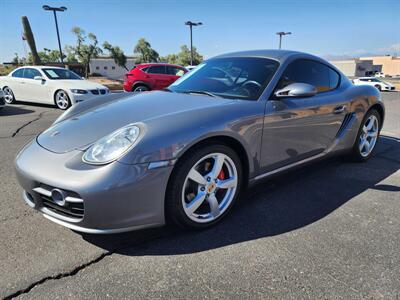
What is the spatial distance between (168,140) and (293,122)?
4.52ft

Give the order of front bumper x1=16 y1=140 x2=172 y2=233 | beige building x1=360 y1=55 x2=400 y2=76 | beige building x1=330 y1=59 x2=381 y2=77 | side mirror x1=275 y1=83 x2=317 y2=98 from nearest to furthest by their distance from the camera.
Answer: front bumper x1=16 y1=140 x2=172 y2=233 → side mirror x1=275 y1=83 x2=317 y2=98 → beige building x1=330 y1=59 x2=381 y2=77 → beige building x1=360 y1=55 x2=400 y2=76

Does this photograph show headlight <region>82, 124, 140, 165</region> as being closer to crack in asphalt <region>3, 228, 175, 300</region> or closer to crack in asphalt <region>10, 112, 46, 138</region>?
crack in asphalt <region>3, 228, 175, 300</region>

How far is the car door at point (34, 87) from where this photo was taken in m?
9.30


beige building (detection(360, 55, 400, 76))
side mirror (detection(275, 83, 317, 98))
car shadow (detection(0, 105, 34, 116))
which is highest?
side mirror (detection(275, 83, 317, 98))

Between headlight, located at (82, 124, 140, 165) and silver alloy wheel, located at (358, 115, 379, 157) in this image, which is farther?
silver alloy wheel, located at (358, 115, 379, 157)

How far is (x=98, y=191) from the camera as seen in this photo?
6.30ft

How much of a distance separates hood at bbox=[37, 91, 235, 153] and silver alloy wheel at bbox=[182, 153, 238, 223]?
1.46 ft

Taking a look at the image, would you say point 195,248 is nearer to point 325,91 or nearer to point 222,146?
point 222,146

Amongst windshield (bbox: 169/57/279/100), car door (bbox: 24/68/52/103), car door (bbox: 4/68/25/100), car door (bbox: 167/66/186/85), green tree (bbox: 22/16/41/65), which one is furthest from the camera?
green tree (bbox: 22/16/41/65)

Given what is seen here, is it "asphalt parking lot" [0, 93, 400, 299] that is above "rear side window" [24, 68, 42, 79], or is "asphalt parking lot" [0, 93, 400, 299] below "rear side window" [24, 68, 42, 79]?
below

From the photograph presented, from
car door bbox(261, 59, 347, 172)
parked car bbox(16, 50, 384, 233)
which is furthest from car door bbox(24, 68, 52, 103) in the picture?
car door bbox(261, 59, 347, 172)

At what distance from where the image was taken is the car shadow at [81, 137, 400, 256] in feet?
7.51

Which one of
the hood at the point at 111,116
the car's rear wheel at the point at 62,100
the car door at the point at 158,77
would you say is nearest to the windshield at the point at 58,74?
the car's rear wheel at the point at 62,100

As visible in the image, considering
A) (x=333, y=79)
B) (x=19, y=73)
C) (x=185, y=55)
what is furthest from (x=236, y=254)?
(x=185, y=55)
